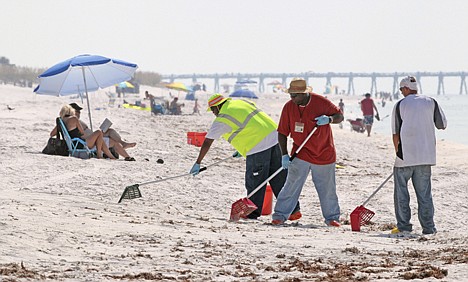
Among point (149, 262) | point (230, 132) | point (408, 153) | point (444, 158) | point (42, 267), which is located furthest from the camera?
point (444, 158)

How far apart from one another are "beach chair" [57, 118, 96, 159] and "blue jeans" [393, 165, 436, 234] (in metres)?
6.00

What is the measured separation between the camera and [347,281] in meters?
5.41

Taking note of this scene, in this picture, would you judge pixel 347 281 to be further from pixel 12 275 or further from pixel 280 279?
pixel 12 275

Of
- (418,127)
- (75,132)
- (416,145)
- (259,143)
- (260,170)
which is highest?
(418,127)

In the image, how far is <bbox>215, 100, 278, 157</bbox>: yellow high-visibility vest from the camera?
9.30 metres

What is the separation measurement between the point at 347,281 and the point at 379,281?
18 centimetres

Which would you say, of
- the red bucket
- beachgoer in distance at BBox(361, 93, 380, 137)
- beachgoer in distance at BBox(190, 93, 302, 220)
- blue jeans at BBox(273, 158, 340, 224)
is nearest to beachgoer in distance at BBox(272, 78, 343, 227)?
blue jeans at BBox(273, 158, 340, 224)

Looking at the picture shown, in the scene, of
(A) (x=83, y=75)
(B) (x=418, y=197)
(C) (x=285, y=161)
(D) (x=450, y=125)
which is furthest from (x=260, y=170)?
(D) (x=450, y=125)

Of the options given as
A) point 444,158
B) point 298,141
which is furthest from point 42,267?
point 444,158

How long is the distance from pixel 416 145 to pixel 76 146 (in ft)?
21.0

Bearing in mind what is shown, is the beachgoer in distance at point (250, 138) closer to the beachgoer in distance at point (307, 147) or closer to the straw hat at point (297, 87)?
the beachgoer in distance at point (307, 147)

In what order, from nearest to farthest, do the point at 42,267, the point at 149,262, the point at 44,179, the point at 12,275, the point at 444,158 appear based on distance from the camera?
the point at 12,275
the point at 42,267
the point at 149,262
the point at 44,179
the point at 444,158

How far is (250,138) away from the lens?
941cm

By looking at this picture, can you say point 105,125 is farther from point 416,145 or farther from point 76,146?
point 416,145
